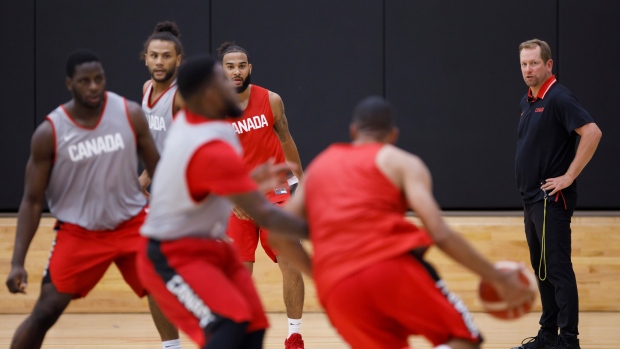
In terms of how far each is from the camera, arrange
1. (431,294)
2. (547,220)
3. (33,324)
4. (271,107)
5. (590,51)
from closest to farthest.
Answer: (431,294), (33,324), (547,220), (271,107), (590,51)

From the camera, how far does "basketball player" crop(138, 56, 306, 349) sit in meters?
3.53

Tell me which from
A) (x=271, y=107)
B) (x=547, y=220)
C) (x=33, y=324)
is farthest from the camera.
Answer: (x=271, y=107)

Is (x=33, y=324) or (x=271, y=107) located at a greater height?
(x=271, y=107)

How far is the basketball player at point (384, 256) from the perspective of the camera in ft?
11.1

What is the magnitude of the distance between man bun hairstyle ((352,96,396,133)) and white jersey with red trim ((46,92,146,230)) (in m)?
1.34

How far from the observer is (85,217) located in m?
4.50

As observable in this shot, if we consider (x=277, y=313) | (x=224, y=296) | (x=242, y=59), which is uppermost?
(x=242, y=59)

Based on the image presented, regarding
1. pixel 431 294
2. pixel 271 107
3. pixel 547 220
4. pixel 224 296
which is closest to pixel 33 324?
pixel 224 296

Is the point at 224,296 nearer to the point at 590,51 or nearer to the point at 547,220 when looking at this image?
the point at 547,220

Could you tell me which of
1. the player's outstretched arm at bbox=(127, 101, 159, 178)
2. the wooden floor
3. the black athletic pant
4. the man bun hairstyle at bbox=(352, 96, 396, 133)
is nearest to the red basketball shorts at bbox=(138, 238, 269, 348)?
the man bun hairstyle at bbox=(352, 96, 396, 133)

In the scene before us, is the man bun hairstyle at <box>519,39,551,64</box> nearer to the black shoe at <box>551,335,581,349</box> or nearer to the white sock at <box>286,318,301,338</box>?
the black shoe at <box>551,335,581,349</box>

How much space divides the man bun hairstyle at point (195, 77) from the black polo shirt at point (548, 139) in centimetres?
285

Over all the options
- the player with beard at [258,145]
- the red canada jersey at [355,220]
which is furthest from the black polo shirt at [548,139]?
the red canada jersey at [355,220]

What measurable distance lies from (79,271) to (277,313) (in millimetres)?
3491
